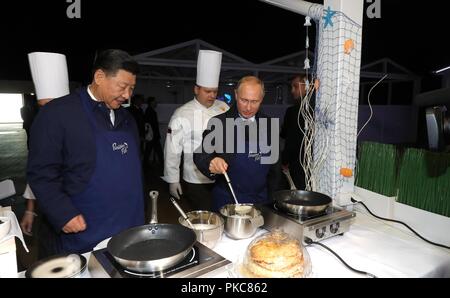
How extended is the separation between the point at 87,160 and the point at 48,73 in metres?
0.98

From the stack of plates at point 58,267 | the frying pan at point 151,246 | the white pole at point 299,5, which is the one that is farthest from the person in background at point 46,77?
the white pole at point 299,5

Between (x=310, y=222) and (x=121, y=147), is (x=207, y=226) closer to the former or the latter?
(x=310, y=222)

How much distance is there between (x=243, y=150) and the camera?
1820 millimetres

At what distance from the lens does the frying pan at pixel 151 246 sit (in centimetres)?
85

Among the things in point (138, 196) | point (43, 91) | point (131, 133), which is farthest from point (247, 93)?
point (43, 91)

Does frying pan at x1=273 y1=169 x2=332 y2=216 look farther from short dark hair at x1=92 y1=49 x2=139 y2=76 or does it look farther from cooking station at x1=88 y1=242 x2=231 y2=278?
short dark hair at x1=92 y1=49 x2=139 y2=76

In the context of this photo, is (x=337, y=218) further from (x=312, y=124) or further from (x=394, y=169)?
(x=312, y=124)

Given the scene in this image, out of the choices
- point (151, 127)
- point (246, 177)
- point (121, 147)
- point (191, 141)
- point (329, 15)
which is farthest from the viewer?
point (151, 127)

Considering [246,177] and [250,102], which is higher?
[250,102]

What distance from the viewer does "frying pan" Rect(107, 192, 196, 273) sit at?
0.85 meters

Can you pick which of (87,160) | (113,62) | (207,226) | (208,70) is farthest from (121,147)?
(208,70)

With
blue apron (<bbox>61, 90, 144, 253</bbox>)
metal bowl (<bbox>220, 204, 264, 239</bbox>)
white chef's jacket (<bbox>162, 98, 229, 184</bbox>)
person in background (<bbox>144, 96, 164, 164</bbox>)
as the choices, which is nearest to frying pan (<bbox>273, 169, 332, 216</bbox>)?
metal bowl (<bbox>220, 204, 264, 239</bbox>)

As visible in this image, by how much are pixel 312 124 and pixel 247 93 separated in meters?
0.46

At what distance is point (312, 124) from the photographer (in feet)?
6.02
